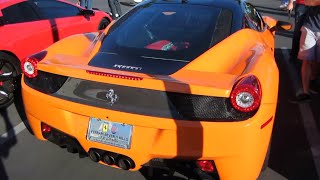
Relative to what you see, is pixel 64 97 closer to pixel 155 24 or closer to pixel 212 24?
pixel 155 24

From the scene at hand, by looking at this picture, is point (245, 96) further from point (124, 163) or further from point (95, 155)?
point (95, 155)

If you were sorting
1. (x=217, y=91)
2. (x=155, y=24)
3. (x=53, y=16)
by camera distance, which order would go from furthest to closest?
(x=53, y=16), (x=155, y=24), (x=217, y=91)

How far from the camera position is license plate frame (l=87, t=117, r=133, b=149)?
8.73ft

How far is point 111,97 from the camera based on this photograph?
2.72 m

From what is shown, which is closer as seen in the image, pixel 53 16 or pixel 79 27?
pixel 53 16

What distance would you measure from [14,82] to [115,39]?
6.57 feet

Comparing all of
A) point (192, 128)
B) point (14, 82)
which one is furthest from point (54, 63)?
point (14, 82)

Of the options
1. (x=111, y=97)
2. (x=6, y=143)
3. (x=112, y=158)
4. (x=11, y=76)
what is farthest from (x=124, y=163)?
(x=11, y=76)

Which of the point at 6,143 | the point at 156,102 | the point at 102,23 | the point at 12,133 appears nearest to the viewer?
the point at 156,102

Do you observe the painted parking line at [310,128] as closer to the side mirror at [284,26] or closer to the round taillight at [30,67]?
the side mirror at [284,26]

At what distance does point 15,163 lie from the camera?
347 centimetres

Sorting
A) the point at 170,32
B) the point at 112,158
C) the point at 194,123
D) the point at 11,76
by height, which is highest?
the point at 170,32

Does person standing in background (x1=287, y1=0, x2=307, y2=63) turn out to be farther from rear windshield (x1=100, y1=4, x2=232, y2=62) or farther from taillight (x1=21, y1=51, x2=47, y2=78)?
taillight (x1=21, y1=51, x2=47, y2=78)

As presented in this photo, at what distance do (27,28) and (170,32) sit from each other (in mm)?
2525
